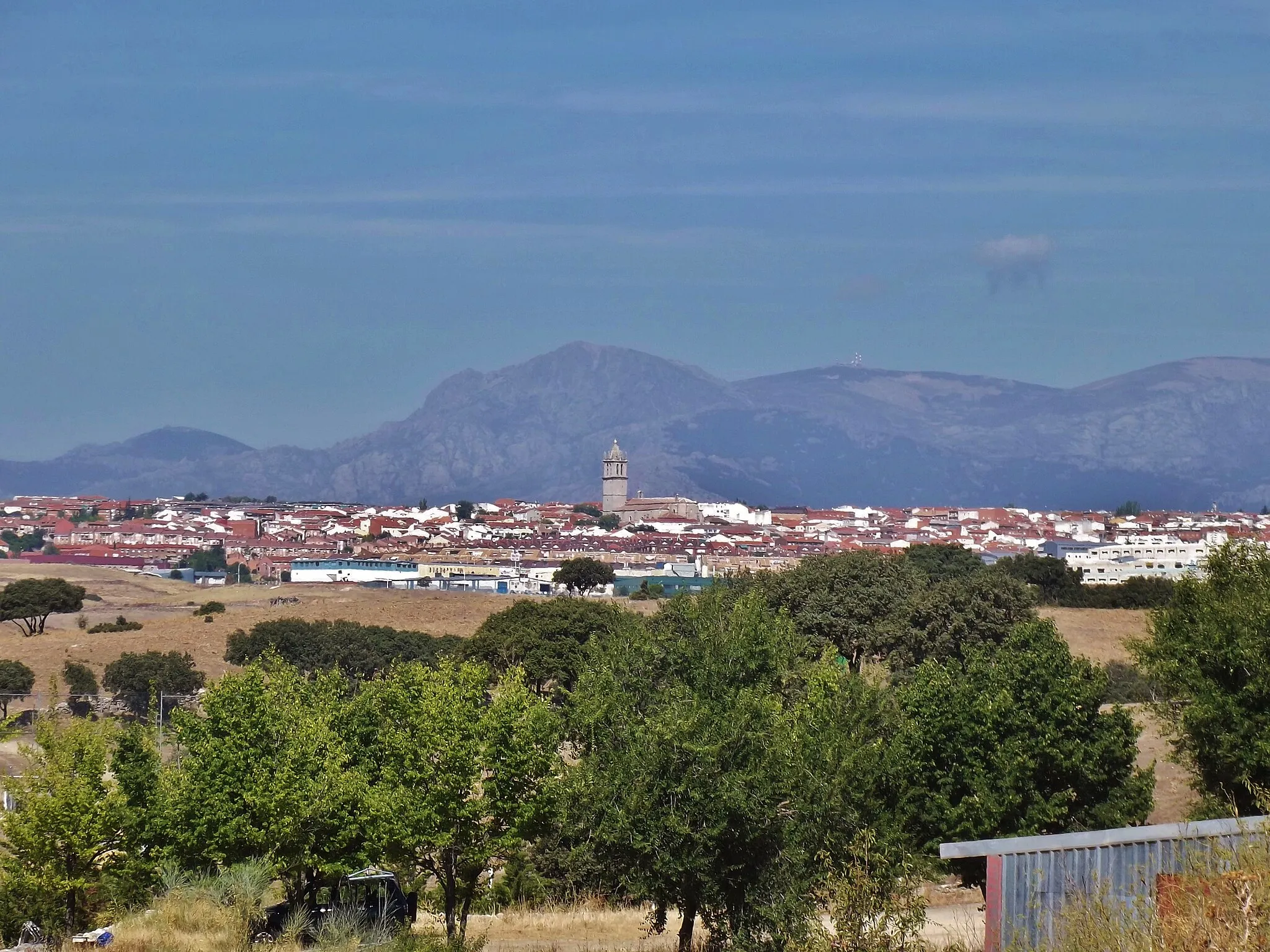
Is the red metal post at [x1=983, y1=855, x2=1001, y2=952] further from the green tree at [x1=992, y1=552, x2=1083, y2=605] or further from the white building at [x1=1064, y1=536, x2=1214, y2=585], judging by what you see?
the white building at [x1=1064, y1=536, x2=1214, y2=585]

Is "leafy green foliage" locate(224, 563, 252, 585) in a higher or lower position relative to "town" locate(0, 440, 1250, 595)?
lower

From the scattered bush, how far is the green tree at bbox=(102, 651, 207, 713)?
15365 millimetres

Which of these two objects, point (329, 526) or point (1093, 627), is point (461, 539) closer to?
point (329, 526)

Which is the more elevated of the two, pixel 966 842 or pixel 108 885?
pixel 966 842

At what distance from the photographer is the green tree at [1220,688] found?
2147 cm

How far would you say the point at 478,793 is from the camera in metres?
19.1

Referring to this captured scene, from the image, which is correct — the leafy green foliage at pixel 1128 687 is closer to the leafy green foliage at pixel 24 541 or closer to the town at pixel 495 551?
the town at pixel 495 551

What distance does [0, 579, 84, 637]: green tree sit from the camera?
7406 centimetres

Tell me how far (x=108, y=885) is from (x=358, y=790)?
287 centimetres

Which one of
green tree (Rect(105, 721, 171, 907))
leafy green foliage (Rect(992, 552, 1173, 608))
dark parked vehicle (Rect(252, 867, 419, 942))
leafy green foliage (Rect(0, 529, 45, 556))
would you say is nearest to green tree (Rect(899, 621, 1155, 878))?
dark parked vehicle (Rect(252, 867, 419, 942))

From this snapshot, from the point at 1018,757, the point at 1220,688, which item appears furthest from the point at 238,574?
the point at 1018,757

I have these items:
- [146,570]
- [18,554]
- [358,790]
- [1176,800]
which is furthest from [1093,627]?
[18,554]

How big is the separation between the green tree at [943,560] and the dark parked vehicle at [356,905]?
4677 centimetres

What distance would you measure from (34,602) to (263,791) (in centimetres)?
6118
